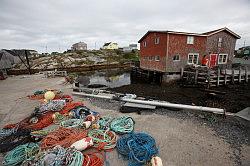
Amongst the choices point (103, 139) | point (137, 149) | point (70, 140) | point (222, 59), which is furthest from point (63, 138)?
point (222, 59)

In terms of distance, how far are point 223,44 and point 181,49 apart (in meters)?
7.67

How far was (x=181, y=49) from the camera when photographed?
24.2 m

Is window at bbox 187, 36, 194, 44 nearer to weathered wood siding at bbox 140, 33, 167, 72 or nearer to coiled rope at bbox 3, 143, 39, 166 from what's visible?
weathered wood siding at bbox 140, 33, 167, 72

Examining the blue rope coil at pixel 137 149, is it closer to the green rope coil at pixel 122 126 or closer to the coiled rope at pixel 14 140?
the green rope coil at pixel 122 126

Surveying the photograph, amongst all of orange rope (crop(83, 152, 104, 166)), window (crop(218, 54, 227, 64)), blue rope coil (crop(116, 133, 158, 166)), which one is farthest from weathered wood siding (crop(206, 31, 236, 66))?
orange rope (crop(83, 152, 104, 166))

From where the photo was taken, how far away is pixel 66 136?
6000 mm

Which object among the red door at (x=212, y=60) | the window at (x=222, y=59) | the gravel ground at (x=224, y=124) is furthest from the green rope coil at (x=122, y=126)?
the window at (x=222, y=59)

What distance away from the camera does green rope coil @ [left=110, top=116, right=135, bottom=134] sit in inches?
257

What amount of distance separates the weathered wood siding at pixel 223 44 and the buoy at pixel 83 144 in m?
25.2

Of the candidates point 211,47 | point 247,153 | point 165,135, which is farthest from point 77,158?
point 211,47

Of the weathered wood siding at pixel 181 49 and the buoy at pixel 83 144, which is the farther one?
the weathered wood siding at pixel 181 49

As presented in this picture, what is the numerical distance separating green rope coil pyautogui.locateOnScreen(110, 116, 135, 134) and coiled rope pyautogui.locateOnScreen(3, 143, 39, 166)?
2.82m

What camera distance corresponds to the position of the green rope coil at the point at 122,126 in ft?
21.4

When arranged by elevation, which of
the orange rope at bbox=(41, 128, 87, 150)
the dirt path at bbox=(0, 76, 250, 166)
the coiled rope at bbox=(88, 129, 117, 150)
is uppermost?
the orange rope at bbox=(41, 128, 87, 150)
